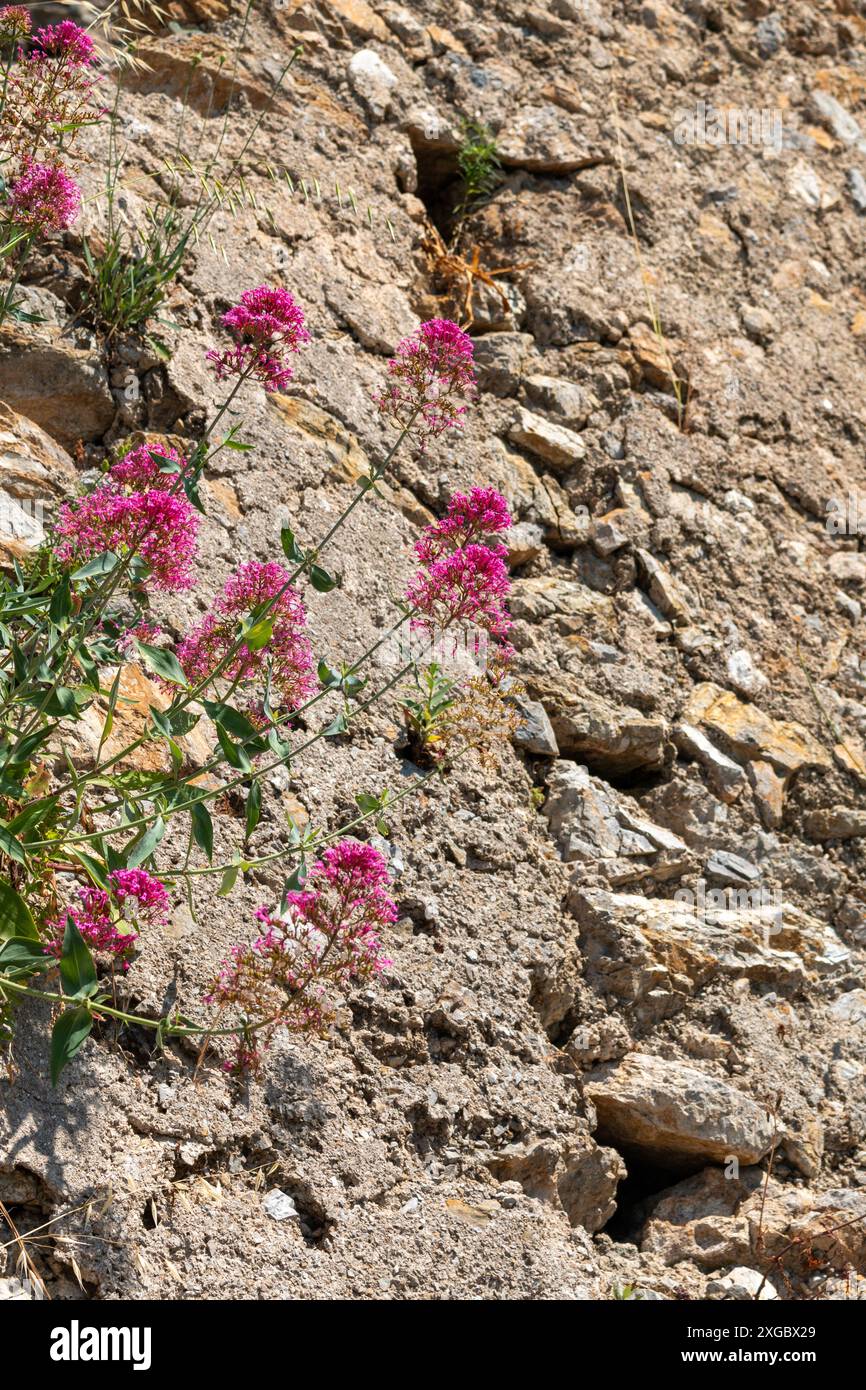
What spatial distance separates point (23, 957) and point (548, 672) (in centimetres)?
216

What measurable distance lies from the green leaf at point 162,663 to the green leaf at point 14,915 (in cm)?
51

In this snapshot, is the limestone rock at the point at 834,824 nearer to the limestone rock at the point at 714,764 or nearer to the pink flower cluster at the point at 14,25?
the limestone rock at the point at 714,764

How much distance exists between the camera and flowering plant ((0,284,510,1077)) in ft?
8.18

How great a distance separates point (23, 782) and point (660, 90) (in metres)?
4.48

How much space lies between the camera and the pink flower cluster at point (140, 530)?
252 cm

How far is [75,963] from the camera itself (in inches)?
88.7

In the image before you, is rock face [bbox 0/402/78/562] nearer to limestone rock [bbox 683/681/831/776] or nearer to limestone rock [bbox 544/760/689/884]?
limestone rock [bbox 544/760/689/884]

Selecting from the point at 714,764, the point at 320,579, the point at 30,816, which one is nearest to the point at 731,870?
the point at 714,764

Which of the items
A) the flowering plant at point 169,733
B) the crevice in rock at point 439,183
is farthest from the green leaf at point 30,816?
the crevice in rock at point 439,183

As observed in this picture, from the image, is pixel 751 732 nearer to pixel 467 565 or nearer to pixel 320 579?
pixel 467 565

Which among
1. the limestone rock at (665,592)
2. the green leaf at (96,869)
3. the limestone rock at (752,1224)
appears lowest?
the limestone rock at (752,1224)

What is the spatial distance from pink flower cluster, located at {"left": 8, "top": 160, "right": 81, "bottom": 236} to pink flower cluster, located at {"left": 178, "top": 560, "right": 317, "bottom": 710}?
91 cm

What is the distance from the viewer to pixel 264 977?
2.72 m

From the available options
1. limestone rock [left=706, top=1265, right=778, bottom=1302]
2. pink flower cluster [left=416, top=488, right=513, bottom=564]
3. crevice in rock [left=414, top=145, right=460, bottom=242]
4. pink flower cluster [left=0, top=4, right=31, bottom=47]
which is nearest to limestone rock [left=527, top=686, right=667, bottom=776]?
pink flower cluster [left=416, top=488, right=513, bottom=564]
